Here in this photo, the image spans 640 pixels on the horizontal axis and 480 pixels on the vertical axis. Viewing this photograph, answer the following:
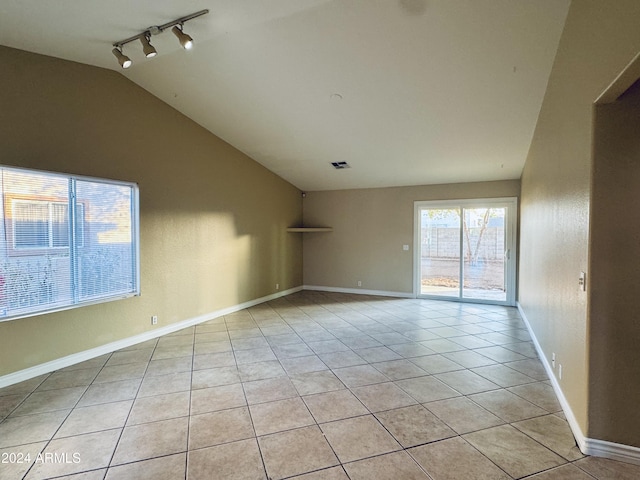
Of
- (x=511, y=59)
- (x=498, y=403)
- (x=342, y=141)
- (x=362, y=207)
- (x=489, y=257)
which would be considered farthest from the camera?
(x=362, y=207)

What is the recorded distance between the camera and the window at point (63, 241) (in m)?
2.97

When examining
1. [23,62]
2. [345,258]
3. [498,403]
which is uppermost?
[23,62]

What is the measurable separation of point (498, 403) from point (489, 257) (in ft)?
14.2

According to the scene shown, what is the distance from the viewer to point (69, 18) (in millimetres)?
2652

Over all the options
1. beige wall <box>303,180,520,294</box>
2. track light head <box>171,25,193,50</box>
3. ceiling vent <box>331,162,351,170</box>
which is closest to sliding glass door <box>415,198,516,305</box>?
beige wall <box>303,180,520,294</box>

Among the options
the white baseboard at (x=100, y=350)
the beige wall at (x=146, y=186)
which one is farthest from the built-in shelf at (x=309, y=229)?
the white baseboard at (x=100, y=350)

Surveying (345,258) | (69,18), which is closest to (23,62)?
(69,18)

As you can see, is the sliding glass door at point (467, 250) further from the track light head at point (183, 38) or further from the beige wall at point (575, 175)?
the track light head at point (183, 38)

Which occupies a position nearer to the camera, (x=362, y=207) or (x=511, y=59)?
(x=511, y=59)

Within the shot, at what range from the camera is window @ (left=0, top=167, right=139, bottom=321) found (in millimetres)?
2973

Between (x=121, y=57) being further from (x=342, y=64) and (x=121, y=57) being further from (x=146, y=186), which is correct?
(x=342, y=64)

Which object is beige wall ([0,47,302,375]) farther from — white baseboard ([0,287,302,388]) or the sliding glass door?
the sliding glass door

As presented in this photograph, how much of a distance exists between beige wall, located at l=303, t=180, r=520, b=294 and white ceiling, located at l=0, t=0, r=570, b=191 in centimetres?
Result: 153

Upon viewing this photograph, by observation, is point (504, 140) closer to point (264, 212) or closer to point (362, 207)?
point (362, 207)
